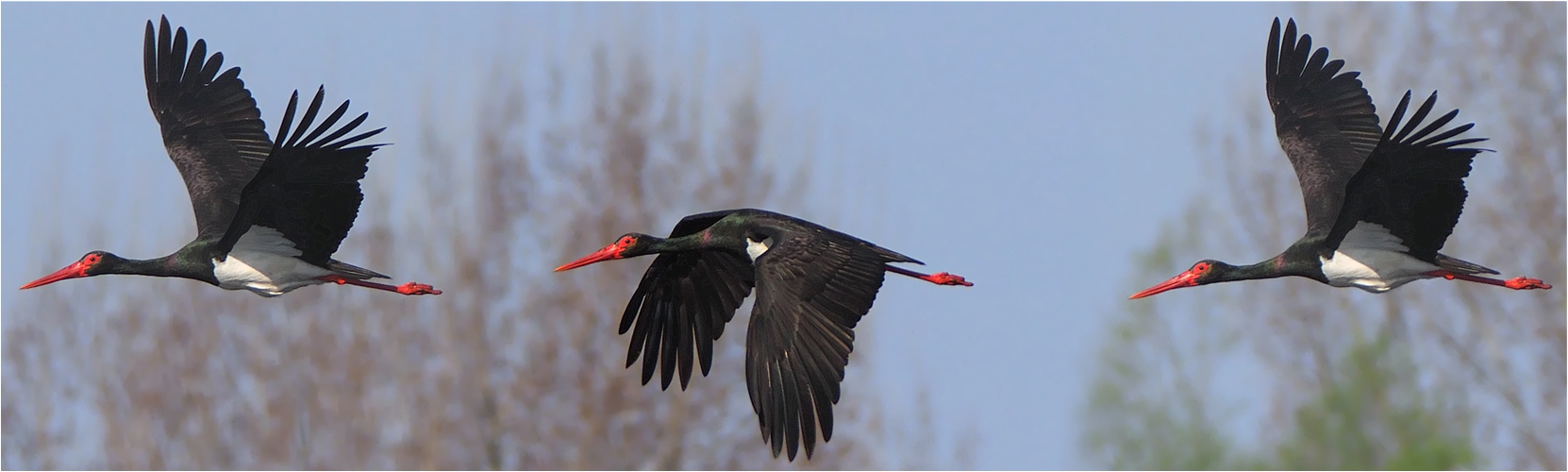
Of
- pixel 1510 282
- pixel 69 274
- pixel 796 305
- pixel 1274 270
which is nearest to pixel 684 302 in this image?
pixel 796 305

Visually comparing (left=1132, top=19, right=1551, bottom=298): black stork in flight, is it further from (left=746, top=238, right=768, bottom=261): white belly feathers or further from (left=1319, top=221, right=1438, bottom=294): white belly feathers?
(left=746, top=238, right=768, bottom=261): white belly feathers

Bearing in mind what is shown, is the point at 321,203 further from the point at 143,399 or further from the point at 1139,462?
the point at 1139,462

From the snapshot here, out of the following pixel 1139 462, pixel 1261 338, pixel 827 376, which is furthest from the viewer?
pixel 1139 462

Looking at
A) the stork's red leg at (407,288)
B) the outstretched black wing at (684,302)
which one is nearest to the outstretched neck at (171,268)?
the stork's red leg at (407,288)

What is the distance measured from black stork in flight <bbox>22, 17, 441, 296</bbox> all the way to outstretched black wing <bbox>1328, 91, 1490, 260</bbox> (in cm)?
554

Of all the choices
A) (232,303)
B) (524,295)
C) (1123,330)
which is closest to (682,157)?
(524,295)

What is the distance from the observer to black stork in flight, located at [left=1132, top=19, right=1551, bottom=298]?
13.6m

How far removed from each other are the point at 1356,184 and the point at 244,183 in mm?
6698

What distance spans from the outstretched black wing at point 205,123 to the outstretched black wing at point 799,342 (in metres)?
3.96

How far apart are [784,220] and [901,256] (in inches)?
30.7

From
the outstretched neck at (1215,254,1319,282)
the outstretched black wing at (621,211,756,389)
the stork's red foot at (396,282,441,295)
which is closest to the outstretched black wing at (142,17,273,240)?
the stork's red foot at (396,282,441,295)

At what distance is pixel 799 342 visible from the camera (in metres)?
13.1

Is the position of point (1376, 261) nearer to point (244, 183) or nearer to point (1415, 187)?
point (1415, 187)

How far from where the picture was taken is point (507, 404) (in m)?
24.5
